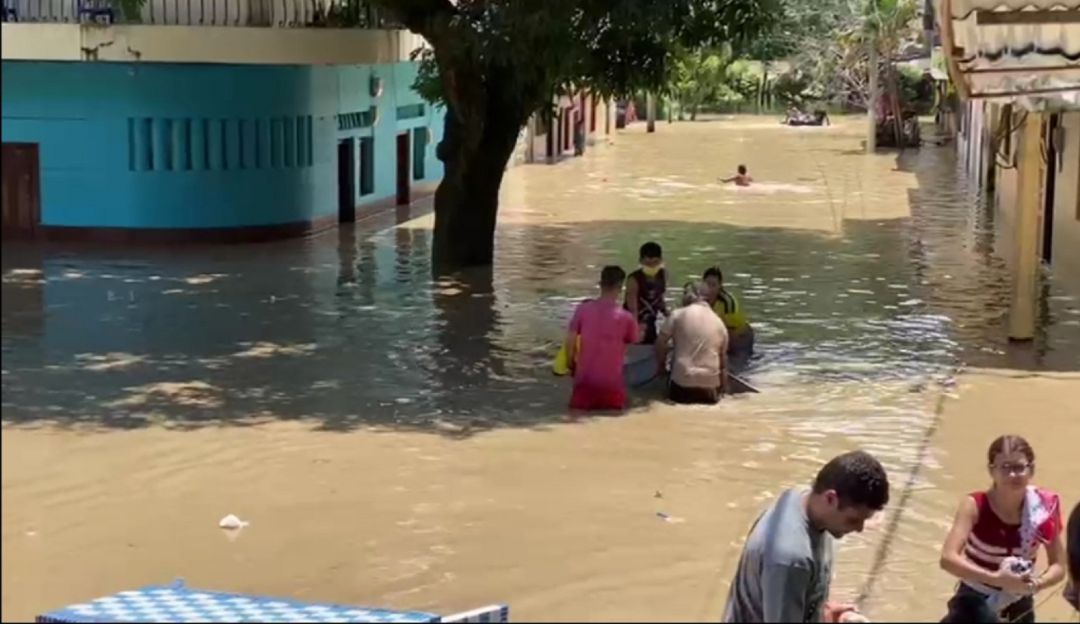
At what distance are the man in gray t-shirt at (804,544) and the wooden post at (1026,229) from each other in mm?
11246

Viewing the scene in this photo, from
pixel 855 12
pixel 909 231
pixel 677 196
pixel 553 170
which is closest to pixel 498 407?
pixel 909 231

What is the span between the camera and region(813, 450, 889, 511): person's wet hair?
4.45 m

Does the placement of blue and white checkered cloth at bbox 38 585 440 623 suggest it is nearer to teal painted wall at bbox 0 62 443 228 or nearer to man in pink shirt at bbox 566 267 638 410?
man in pink shirt at bbox 566 267 638 410

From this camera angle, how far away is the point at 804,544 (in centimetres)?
441

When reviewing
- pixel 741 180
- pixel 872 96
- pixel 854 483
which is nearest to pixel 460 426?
pixel 854 483

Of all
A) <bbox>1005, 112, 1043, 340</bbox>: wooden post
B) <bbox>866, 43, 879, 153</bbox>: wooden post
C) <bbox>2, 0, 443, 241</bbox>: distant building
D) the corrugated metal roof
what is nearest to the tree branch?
<bbox>2, 0, 443, 241</bbox>: distant building

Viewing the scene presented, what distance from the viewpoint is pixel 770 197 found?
111ft

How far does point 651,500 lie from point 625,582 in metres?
1.87

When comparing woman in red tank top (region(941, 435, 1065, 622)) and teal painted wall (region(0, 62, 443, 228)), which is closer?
woman in red tank top (region(941, 435, 1065, 622))

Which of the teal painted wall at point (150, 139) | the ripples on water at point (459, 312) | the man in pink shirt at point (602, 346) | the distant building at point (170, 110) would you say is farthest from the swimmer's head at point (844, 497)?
the teal painted wall at point (150, 139)

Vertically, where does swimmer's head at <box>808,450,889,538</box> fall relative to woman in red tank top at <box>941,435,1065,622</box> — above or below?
above

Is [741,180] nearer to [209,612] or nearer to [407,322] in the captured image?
[407,322]

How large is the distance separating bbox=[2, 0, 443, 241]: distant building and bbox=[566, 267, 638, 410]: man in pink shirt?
497 inches

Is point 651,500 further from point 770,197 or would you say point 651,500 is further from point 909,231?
point 770,197
